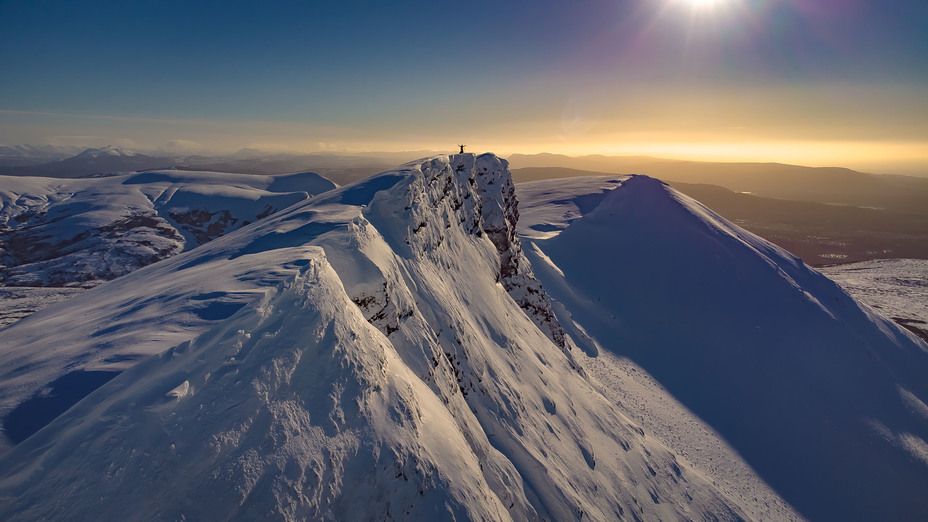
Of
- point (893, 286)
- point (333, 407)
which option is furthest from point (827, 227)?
point (333, 407)

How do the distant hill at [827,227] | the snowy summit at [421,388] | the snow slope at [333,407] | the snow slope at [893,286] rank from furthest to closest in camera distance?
the distant hill at [827,227] → the snow slope at [893,286] → the snowy summit at [421,388] → the snow slope at [333,407]

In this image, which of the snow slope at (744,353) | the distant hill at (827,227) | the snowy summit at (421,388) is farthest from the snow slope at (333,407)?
the distant hill at (827,227)

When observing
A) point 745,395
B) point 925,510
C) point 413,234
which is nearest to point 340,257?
point 413,234

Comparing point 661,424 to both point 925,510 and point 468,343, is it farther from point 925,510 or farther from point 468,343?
point 468,343

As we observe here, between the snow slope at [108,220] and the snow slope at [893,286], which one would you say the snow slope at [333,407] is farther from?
the snow slope at [893,286]

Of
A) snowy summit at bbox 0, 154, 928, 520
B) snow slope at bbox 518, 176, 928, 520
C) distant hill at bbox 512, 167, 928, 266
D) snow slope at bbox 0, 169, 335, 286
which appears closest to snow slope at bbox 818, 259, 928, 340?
distant hill at bbox 512, 167, 928, 266

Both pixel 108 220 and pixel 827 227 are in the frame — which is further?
pixel 827 227

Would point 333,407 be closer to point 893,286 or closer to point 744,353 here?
point 744,353
